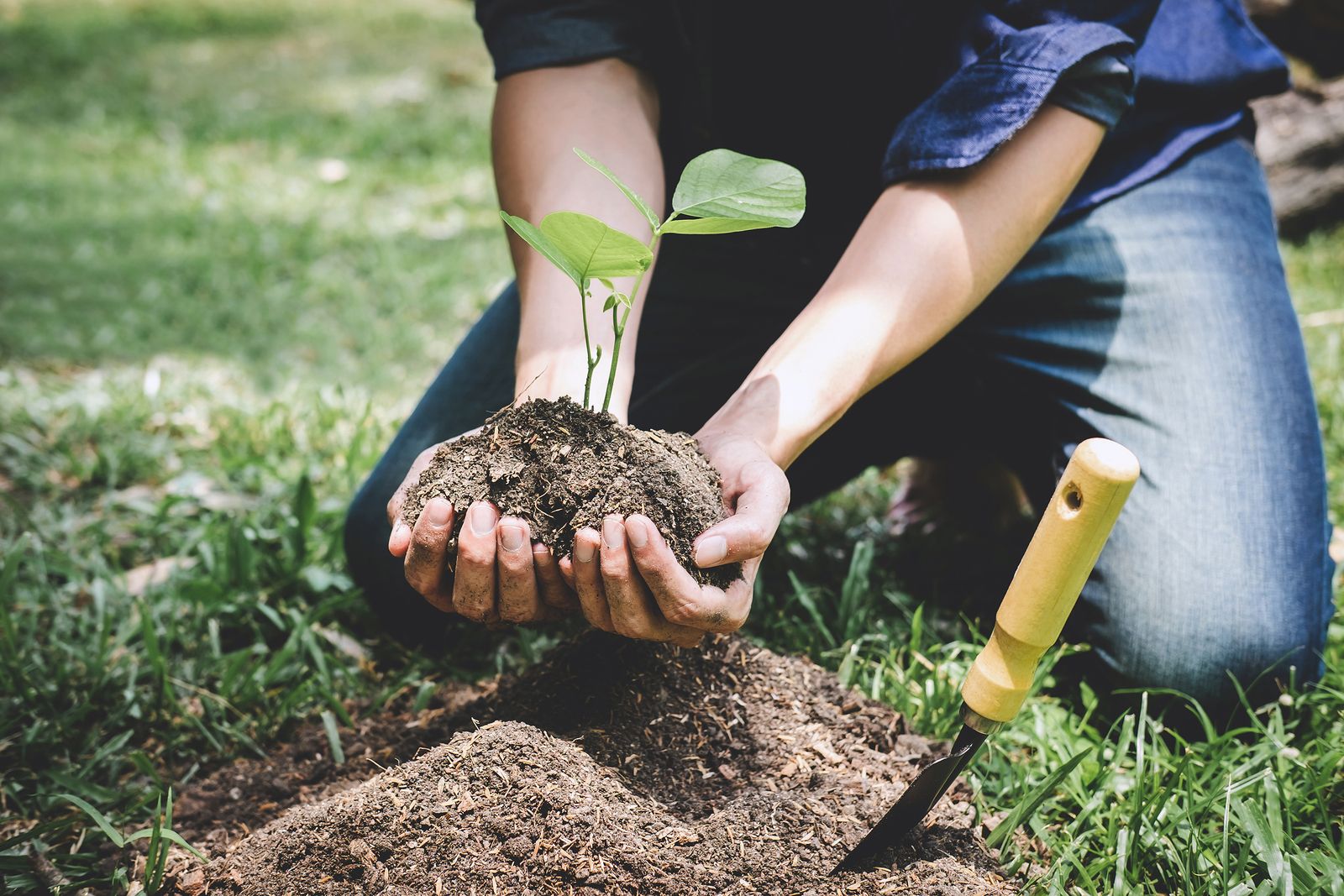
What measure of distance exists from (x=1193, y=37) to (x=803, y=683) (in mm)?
1428

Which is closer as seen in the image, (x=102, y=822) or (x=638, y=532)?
(x=638, y=532)

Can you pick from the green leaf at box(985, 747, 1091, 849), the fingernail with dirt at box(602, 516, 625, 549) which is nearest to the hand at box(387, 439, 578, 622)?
the fingernail with dirt at box(602, 516, 625, 549)

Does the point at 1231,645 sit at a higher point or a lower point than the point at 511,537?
lower

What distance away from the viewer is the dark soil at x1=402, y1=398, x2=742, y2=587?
Answer: 1.17 metres

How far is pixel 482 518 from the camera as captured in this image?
1161 millimetres

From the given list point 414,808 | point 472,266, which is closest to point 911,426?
point 414,808

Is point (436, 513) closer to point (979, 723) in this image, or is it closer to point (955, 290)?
point (979, 723)

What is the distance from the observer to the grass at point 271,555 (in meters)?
1.37

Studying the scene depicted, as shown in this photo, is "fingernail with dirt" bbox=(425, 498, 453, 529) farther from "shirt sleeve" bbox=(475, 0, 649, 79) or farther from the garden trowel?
"shirt sleeve" bbox=(475, 0, 649, 79)

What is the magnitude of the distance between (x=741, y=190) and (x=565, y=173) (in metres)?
0.69

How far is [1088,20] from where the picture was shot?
60.1 inches

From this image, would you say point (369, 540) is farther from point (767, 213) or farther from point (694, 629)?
point (767, 213)

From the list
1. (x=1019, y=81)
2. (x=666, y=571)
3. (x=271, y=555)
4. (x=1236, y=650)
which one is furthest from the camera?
(x=271, y=555)

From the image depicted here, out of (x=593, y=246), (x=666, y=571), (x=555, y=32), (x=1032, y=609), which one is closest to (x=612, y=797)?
(x=666, y=571)
